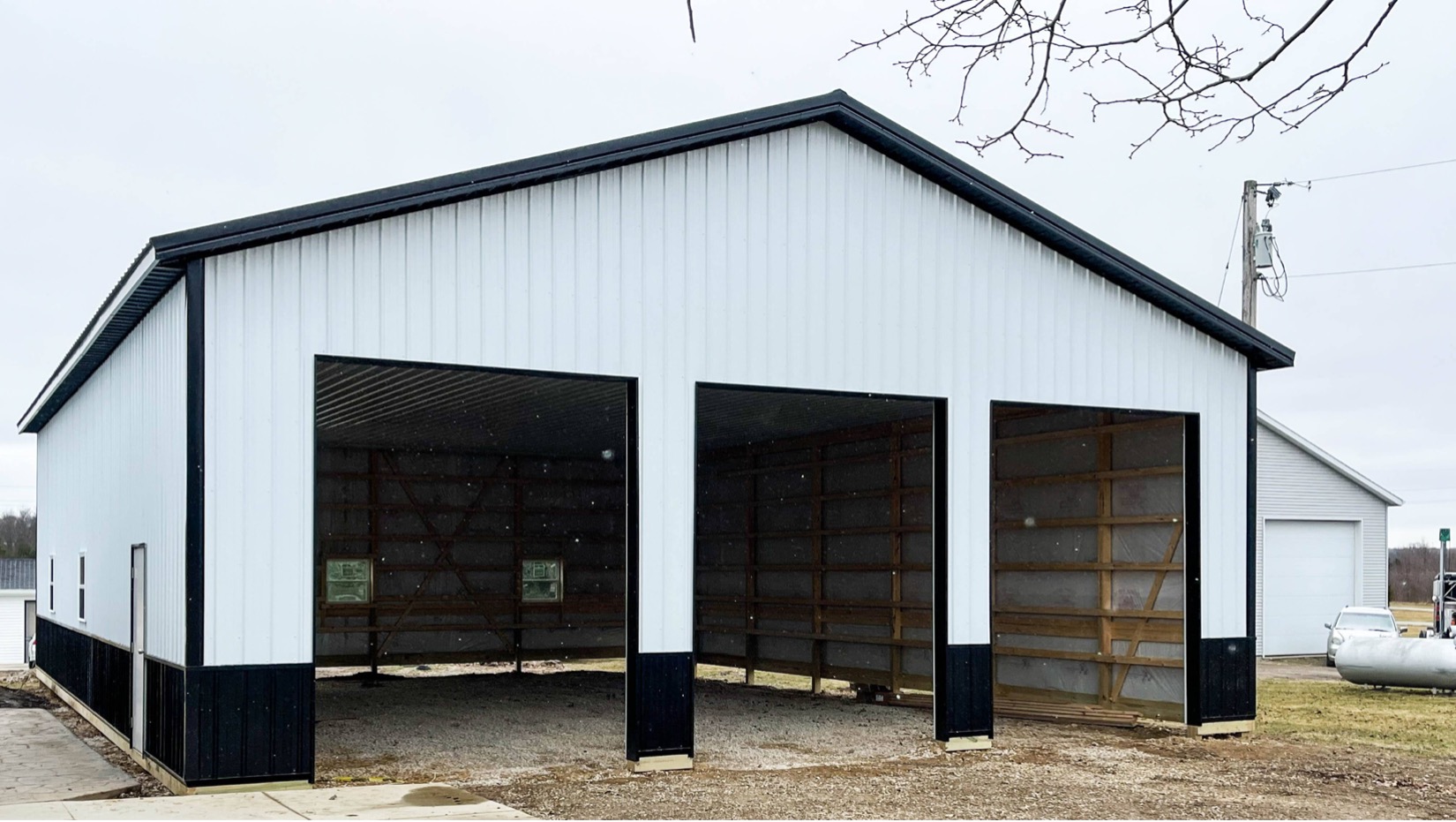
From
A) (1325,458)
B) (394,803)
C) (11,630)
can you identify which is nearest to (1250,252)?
(1325,458)

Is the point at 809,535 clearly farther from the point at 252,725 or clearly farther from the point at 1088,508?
the point at 252,725

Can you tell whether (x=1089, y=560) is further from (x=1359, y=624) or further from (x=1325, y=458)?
(x=1325, y=458)

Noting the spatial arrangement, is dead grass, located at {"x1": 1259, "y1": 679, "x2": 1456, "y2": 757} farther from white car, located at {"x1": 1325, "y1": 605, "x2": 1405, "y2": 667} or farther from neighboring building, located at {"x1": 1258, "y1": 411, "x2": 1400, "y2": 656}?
neighboring building, located at {"x1": 1258, "y1": 411, "x2": 1400, "y2": 656}

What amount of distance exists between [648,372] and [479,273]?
1661 millimetres

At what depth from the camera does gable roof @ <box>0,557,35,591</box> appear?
145 ft

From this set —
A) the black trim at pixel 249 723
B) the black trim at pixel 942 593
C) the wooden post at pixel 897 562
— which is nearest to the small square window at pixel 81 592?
the black trim at pixel 249 723

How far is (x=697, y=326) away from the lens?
1265cm

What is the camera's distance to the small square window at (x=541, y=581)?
25109 millimetres

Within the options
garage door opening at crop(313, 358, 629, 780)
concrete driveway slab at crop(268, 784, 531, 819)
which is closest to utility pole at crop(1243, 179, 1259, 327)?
garage door opening at crop(313, 358, 629, 780)

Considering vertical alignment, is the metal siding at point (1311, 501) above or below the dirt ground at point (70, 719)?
above

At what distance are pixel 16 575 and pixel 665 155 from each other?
39321mm

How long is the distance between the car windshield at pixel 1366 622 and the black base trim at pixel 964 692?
1415cm

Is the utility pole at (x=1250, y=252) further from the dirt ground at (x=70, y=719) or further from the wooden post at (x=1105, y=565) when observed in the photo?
the dirt ground at (x=70, y=719)

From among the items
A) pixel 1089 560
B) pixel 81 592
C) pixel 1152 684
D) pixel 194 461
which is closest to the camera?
pixel 194 461
